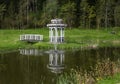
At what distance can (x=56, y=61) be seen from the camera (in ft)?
158

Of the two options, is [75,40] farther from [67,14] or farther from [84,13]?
[84,13]

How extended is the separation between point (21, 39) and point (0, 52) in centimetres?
1076

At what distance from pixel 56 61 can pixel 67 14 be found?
5291cm

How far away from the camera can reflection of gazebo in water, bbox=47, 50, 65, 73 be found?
40.7 m

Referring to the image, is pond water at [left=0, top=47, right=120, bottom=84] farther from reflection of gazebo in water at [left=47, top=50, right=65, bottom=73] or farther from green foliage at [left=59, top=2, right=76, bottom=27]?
green foliage at [left=59, top=2, right=76, bottom=27]

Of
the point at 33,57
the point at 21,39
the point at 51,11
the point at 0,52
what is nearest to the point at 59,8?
the point at 51,11

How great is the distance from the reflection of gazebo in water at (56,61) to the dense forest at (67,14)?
41.7 meters

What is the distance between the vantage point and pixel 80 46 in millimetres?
67375

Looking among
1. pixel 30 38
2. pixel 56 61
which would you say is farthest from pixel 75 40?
pixel 56 61

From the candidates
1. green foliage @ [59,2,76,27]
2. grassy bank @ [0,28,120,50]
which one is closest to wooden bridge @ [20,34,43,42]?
grassy bank @ [0,28,120,50]

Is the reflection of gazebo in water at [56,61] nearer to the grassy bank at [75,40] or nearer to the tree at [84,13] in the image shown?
the grassy bank at [75,40]

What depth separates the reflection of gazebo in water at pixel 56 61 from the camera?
40.7m

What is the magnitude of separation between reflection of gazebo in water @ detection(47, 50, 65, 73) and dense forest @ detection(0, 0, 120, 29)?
4175cm

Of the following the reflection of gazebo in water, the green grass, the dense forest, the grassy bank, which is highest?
the dense forest
